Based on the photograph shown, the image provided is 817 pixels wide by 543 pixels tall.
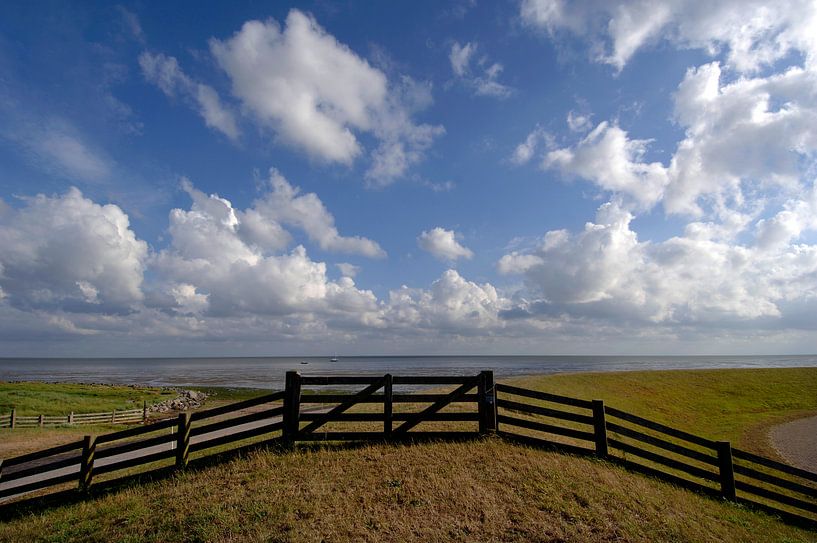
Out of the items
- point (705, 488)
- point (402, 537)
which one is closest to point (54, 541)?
point (402, 537)

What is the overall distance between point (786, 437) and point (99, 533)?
36.5m

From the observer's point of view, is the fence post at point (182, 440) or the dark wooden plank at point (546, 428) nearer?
the fence post at point (182, 440)

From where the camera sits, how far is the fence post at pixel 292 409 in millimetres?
10992

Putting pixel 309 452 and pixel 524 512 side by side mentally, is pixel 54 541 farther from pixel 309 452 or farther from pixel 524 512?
pixel 524 512

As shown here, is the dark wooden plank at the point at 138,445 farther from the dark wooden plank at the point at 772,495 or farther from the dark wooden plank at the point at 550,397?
the dark wooden plank at the point at 772,495

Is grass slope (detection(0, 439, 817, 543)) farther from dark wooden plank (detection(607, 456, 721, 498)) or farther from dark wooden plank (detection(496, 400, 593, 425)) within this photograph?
dark wooden plank (detection(496, 400, 593, 425))

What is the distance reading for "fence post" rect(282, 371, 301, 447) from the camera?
1099cm

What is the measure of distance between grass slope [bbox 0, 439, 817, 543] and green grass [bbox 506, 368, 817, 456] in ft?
73.7

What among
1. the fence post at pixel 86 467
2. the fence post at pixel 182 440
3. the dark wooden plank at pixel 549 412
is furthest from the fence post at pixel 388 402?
the fence post at pixel 86 467

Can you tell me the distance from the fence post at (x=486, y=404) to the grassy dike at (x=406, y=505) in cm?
52

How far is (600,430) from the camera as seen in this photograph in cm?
Result: 1092

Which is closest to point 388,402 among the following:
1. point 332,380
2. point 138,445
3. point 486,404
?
point 332,380

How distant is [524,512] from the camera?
7.60 metres

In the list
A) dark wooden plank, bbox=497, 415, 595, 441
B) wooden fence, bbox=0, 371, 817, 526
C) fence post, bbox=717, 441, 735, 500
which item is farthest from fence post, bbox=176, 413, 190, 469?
fence post, bbox=717, 441, 735, 500
